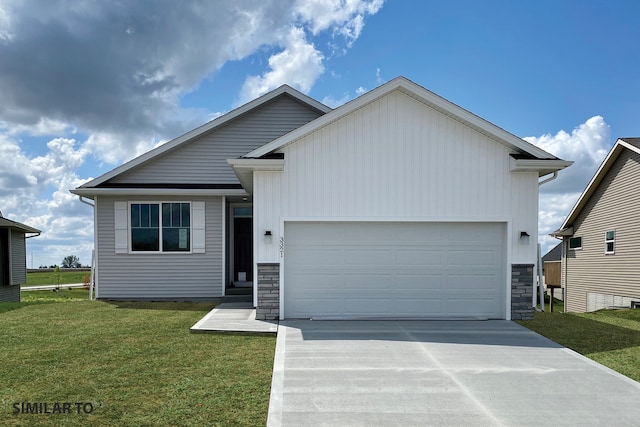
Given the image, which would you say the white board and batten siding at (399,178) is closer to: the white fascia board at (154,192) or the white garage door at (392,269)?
the white garage door at (392,269)

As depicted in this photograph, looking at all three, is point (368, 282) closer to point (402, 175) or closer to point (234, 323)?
point (402, 175)

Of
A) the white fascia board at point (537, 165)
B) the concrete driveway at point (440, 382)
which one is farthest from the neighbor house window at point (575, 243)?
the concrete driveway at point (440, 382)

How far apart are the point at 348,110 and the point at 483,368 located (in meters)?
5.34

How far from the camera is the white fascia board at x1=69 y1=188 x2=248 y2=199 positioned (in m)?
12.4

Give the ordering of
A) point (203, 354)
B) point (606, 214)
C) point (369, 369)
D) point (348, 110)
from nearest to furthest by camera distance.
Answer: point (369, 369) < point (203, 354) < point (348, 110) < point (606, 214)

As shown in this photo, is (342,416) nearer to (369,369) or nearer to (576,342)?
(369,369)

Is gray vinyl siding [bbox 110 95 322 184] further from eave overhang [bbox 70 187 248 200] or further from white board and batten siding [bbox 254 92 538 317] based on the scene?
white board and batten siding [bbox 254 92 538 317]

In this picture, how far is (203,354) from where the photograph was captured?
639 cm

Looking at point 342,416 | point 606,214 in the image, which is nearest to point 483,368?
point 342,416

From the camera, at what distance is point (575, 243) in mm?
20781

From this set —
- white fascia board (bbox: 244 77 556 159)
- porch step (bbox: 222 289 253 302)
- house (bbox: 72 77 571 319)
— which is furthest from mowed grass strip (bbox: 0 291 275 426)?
white fascia board (bbox: 244 77 556 159)

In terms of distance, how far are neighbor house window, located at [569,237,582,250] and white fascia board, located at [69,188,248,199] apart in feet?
53.0

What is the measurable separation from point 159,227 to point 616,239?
16.9 meters

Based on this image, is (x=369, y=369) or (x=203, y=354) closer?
(x=369, y=369)
